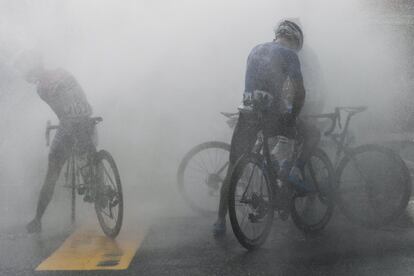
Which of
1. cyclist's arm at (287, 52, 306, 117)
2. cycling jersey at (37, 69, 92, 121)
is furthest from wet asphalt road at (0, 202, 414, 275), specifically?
cyclist's arm at (287, 52, 306, 117)

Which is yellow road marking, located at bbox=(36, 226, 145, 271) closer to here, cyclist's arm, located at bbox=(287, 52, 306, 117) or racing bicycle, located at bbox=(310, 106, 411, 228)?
cyclist's arm, located at bbox=(287, 52, 306, 117)

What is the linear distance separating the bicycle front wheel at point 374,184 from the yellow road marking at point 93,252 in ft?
6.68

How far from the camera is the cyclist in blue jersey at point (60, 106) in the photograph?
21.5ft

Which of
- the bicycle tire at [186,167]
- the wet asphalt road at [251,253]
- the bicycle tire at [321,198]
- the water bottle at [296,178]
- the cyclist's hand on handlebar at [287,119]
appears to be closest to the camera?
the wet asphalt road at [251,253]

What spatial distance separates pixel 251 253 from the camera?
563 centimetres

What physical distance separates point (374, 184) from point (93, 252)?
8.75 ft

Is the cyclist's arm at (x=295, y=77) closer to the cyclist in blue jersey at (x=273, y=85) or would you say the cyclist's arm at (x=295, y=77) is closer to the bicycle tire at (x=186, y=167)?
the cyclist in blue jersey at (x=273, y=85)

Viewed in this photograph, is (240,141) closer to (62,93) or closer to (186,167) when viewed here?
(186,167)

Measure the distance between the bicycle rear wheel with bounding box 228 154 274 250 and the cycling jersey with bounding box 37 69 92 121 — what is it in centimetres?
182

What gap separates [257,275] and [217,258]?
0.54 meters

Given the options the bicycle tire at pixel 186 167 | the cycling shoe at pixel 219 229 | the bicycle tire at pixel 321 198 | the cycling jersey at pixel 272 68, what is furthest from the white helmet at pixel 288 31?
the cycling shoe at pixel 219 229

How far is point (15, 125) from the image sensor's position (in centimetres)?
870

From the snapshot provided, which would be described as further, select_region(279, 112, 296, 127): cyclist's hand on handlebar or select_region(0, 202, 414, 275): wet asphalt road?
select_region(279, 112, 296, 127): cyclist's hand on handlebar

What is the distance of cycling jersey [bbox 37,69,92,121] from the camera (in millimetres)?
6539
